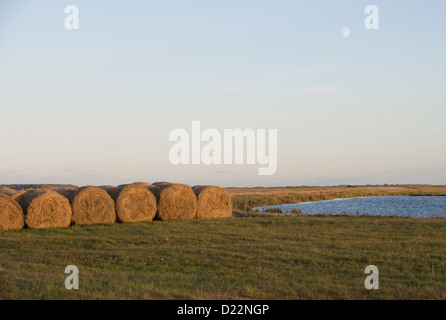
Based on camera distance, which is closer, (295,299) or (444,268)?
(295,299)

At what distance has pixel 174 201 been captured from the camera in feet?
80.2

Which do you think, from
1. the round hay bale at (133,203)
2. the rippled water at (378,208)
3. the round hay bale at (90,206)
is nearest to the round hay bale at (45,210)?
the round hay bale at (90,206)

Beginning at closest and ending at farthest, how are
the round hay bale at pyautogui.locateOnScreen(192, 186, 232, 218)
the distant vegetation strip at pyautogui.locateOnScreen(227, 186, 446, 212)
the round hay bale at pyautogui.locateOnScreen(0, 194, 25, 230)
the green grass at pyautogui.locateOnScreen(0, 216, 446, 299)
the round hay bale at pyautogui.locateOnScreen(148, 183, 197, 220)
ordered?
the green grass at pyautogui.locateOnScreen(0, 216, 446, 299)
the round hay bale at pyautogui.locateOnScreen(0, 194, 25, 230)
the round hay bale at pyautogui.locateOnScreen(148, 183, 197, 220)
the round hay bale at pyautogui.locateOnScreen(192, 186, 232, 218)
the distant vegetation strip at pyautogui.locateOnScreen(227, 186, 446, 212)

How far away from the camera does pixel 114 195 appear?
76.9ft

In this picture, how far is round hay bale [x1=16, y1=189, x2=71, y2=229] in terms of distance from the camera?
20297 mm

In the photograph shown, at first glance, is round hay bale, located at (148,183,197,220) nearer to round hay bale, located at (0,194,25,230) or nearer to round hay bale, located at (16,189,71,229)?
round hay bale, located at (16,189,71,229)

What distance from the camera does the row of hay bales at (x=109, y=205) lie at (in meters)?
20.3

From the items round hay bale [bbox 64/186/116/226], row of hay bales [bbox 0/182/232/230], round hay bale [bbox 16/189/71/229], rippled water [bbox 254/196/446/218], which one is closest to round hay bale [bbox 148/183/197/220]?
row of hay bales [bbox 0/182/232/230]

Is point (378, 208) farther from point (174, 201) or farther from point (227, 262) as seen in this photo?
point (227, 262)

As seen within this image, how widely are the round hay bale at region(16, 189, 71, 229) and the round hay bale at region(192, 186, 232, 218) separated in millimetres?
6926

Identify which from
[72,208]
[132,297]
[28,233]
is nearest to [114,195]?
[72,208]

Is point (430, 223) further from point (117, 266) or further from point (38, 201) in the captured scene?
point (38, 201)
